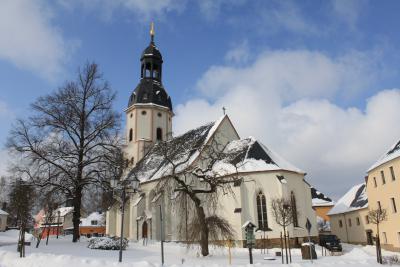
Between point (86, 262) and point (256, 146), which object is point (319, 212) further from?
point (86, 262)

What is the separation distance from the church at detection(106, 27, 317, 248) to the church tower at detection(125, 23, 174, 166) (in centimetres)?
12

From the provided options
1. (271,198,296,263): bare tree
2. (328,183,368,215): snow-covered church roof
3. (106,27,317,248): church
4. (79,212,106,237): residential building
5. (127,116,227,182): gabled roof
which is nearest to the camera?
(271,198,296,263): bare tree

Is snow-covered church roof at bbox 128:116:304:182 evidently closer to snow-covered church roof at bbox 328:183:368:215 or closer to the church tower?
the church tower

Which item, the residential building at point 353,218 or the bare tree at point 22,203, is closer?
the bare tree at point 22,203

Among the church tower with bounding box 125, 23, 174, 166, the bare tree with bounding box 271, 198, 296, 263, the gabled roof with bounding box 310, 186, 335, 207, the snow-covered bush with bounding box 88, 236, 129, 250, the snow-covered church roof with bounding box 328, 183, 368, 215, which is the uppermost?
the church tower with bounding box 125, 23, 174, 166

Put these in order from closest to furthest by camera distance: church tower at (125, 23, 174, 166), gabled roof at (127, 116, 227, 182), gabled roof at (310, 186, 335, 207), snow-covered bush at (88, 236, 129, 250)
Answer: snow-covered bush at (88, 236, 129, 250) < gabled roof at (127, 116, 227, 182) < church tower at (125, 23, 174, 166) < gabled roof at (310, 186, 335, 207)

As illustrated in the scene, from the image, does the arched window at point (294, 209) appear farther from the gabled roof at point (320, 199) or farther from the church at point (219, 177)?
the gabled roof at point (320, 199)

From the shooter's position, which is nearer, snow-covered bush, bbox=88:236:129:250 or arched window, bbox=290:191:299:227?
snow-covered bush, bbox=88:236:129:250

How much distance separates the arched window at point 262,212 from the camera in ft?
101

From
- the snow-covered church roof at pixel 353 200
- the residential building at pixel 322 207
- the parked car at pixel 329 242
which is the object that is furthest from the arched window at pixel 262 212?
the residential building at pixel 322 207

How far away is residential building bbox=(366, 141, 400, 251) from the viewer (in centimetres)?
3219

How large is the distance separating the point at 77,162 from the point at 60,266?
47.8ft

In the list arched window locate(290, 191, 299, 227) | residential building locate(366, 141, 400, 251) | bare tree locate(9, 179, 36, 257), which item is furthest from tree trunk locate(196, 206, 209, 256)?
residential building locate(366, 141, 400, 251)

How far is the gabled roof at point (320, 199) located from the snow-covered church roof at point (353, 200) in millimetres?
21955
